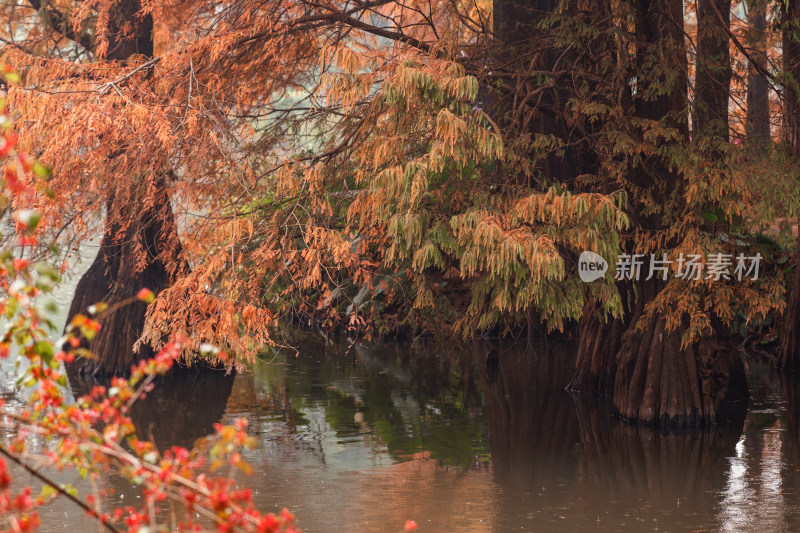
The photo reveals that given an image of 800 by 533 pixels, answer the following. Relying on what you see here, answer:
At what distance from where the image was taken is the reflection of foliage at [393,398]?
12.0 meters

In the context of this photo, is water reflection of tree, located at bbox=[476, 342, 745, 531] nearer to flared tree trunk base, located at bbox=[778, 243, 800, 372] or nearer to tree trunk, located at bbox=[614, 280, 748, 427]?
tree trunk, located at bbox=[614, 280, 748, 427]

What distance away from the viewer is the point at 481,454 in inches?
440

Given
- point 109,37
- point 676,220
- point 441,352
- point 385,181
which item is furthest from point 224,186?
point 441,352

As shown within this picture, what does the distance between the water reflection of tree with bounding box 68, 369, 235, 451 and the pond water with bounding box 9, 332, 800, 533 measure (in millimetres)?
47

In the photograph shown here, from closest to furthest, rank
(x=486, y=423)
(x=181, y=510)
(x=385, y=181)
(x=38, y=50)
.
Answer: (x=181, y=510) → (x=385, y=181) → (x=486, y=423) → (x=38, y=50)

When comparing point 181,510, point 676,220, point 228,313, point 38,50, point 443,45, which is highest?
point 38,50

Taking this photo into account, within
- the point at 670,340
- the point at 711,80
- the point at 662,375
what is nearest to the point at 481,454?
the point at 662,375

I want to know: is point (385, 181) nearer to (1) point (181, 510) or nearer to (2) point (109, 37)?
(1) point (181, 510)

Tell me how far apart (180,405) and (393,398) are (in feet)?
10.4

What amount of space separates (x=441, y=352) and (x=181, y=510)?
1211 cm

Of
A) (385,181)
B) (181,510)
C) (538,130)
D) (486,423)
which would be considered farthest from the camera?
(486,423)

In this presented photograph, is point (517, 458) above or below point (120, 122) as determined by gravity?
below

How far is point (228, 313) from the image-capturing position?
996 cm

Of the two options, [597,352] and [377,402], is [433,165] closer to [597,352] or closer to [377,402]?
[597,352]
